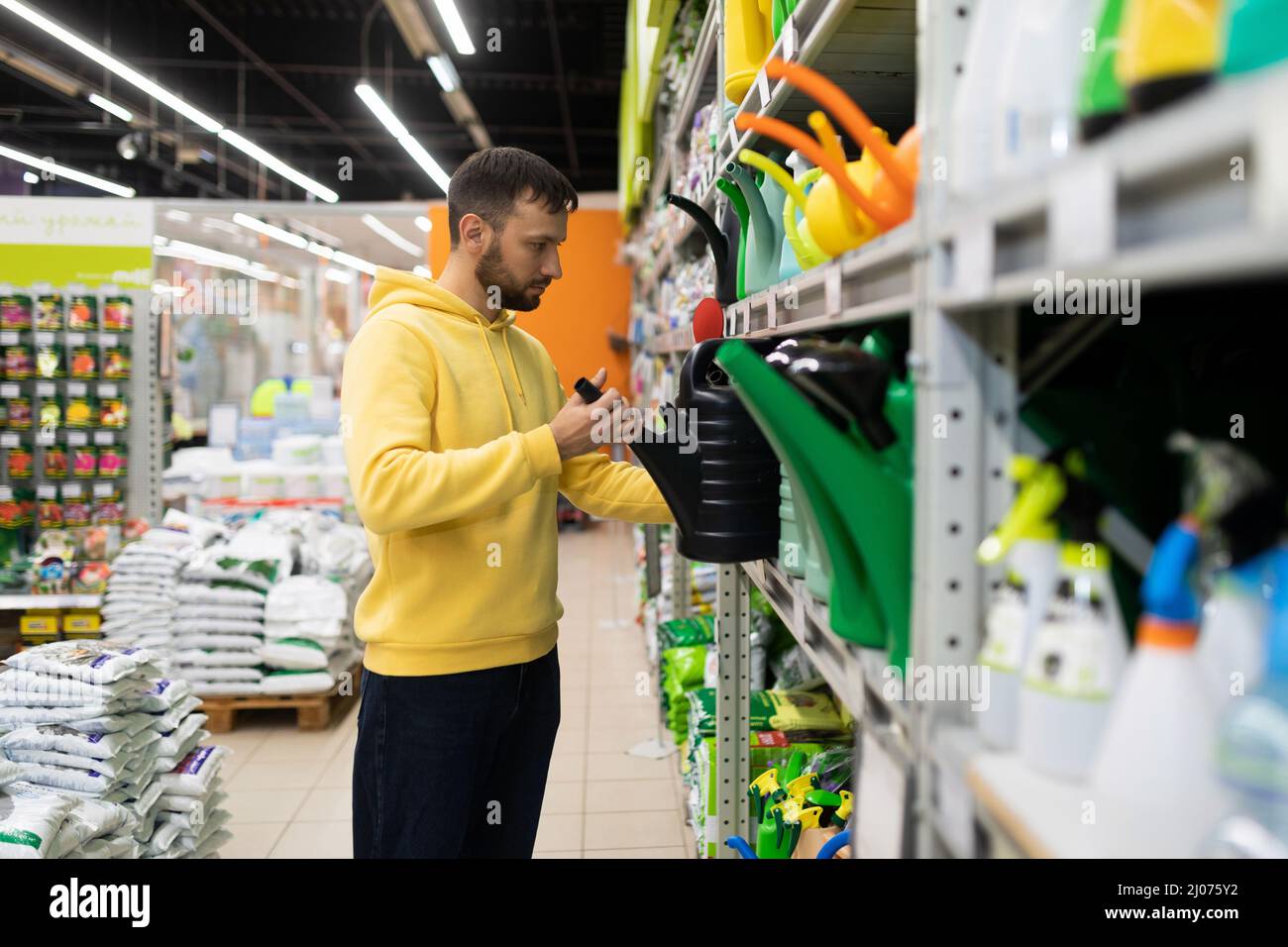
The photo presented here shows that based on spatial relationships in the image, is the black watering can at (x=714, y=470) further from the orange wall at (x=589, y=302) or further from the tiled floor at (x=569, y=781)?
the orange wall at (x=589, y=302)

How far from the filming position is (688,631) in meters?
3.61

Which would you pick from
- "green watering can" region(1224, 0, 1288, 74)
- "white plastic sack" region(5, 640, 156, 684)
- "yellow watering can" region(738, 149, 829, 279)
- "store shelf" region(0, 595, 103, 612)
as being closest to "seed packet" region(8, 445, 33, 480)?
"store shelf" region(0, 595, 103, 612)

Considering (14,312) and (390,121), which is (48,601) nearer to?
(14,312)

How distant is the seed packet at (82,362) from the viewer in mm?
4797

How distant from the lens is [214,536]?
475 cm

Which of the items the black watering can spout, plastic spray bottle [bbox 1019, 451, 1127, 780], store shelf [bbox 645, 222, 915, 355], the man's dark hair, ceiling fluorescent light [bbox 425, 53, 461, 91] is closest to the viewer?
plastic spray bottle [bbox 1019, 451, 1127, 780]

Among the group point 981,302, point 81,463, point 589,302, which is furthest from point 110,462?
point 981,302

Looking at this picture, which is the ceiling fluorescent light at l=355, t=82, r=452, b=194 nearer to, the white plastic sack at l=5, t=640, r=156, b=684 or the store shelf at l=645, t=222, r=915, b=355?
the white plastic sack at l=5, t=640, r=156, b=684

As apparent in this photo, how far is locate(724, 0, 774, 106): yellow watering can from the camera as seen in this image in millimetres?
2008

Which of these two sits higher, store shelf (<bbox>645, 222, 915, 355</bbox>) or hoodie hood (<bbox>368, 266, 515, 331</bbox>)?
hoodie hood (<bbox>368, 266, 515, 331</bbox>)

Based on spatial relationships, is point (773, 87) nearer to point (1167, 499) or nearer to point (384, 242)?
point (1167, 499)

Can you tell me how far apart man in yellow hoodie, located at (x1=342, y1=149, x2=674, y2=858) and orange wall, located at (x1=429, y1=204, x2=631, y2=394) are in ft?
18.8

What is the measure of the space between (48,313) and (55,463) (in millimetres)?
771

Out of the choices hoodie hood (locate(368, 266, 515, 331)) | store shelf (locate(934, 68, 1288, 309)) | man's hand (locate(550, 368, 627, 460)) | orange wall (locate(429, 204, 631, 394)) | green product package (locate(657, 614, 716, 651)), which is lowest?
green product package (locate(657, 614, 716, 651))
